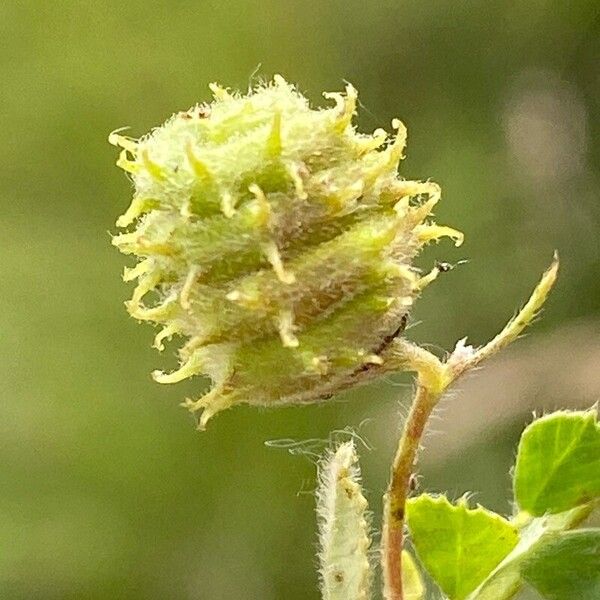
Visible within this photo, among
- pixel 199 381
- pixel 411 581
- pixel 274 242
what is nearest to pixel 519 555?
pixel 411 581

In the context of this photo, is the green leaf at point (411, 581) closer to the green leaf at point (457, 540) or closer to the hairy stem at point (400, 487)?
the green leaf at point (457, 540)

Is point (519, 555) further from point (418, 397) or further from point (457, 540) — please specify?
point (418, 397)

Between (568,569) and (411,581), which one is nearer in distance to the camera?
(568,569)

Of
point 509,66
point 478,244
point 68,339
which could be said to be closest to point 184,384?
point 68,339

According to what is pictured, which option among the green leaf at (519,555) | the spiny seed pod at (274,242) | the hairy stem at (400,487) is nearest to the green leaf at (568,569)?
the green leaf at (519,555)

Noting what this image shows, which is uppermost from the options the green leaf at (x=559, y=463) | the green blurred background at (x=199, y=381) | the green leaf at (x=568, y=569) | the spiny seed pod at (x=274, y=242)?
the green blurred background at (x=199, y=381)

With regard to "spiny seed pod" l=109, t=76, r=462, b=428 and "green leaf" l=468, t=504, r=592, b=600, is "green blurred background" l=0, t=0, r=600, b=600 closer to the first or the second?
"green leaf" l=468, t=504, r=592, b=600
